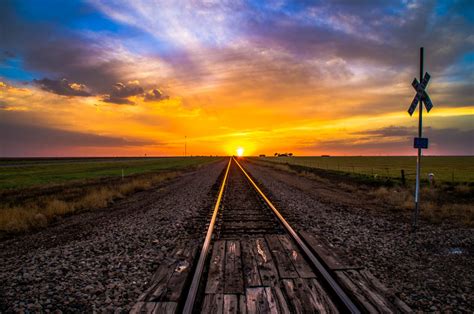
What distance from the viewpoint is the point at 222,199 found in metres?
13.5

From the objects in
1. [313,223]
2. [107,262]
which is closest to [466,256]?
[313,223]

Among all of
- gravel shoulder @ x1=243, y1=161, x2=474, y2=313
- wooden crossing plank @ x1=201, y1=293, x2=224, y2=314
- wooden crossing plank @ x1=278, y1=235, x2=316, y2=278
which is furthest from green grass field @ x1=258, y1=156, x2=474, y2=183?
wooden crossing plank @ x1=201, y1=293, x2=224, y2=314

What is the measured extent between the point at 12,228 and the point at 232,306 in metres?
9.25

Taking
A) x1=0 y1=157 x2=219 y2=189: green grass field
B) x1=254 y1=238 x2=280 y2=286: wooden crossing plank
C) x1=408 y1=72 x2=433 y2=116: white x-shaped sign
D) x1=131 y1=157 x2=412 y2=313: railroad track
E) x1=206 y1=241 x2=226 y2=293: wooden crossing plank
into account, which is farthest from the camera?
x1=0 y1=157 x2=219 y2=189: green grass field

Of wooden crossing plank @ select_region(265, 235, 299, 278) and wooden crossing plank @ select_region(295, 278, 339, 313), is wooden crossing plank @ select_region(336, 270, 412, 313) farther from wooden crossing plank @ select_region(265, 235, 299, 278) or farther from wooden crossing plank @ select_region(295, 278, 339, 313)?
wooden crossing plank @ select_region(265, 235, 299, 278)

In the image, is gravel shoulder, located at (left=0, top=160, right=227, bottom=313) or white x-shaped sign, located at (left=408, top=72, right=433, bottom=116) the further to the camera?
white x-shaped sign, located at (left=408, top=72, right=433, bottom=116)

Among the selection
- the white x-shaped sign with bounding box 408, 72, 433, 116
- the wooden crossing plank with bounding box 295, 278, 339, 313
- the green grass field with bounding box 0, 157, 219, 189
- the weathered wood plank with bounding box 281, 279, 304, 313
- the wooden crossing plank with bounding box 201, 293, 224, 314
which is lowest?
the green grass field with bounding box 0, 157, 219, 189

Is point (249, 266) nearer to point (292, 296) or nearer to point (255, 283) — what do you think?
point (255, 283)

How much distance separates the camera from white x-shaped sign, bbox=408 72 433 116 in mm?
8094

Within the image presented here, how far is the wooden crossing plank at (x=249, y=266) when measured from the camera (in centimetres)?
437

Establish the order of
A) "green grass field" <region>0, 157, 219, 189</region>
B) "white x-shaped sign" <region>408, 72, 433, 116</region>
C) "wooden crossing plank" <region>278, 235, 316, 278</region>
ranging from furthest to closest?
"green grass field" <region>0, 157, 219, 189</region> → "white x-shaped sign" <region>408, 72, 433, 116</region> → "wooden crossing plank" <region>278, 235, 316, 278</region>

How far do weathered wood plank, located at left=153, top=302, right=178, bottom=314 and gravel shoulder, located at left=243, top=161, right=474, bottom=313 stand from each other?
3.17 metres

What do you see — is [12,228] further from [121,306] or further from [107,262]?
[121,306]

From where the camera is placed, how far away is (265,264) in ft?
16.7
